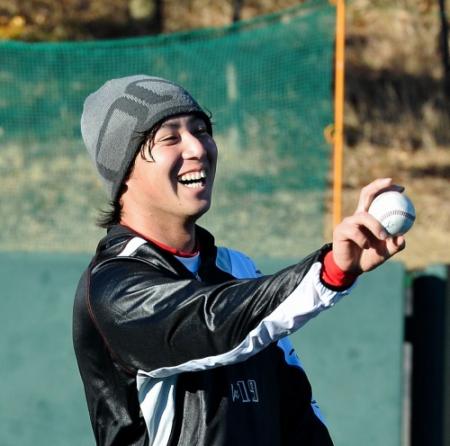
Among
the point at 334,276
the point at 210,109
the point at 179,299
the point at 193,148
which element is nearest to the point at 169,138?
the point at 193,148

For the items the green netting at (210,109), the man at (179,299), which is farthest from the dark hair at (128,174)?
the green netting at (210,109)

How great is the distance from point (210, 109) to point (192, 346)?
5877 millimetres

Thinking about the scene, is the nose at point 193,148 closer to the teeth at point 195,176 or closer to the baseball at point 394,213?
the teeth at point 195,176

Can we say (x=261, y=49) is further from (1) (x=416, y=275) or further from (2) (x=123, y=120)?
(2) (x=123, y=120)

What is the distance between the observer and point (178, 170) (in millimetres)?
2676

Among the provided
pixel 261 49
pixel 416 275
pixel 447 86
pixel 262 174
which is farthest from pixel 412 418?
pixel 447 86

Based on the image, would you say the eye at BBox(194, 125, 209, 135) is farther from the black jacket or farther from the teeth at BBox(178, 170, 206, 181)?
the black jacket

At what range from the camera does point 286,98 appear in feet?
27.1

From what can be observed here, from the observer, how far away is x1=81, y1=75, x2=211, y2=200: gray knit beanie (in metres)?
2.76

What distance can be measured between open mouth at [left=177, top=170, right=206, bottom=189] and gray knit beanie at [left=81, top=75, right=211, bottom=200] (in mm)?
150

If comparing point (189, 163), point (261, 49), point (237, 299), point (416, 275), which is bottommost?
point (416, 275)

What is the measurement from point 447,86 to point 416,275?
7.59m

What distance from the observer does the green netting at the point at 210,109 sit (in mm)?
8078

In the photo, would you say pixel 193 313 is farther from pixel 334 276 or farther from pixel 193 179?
pixel 193 179
